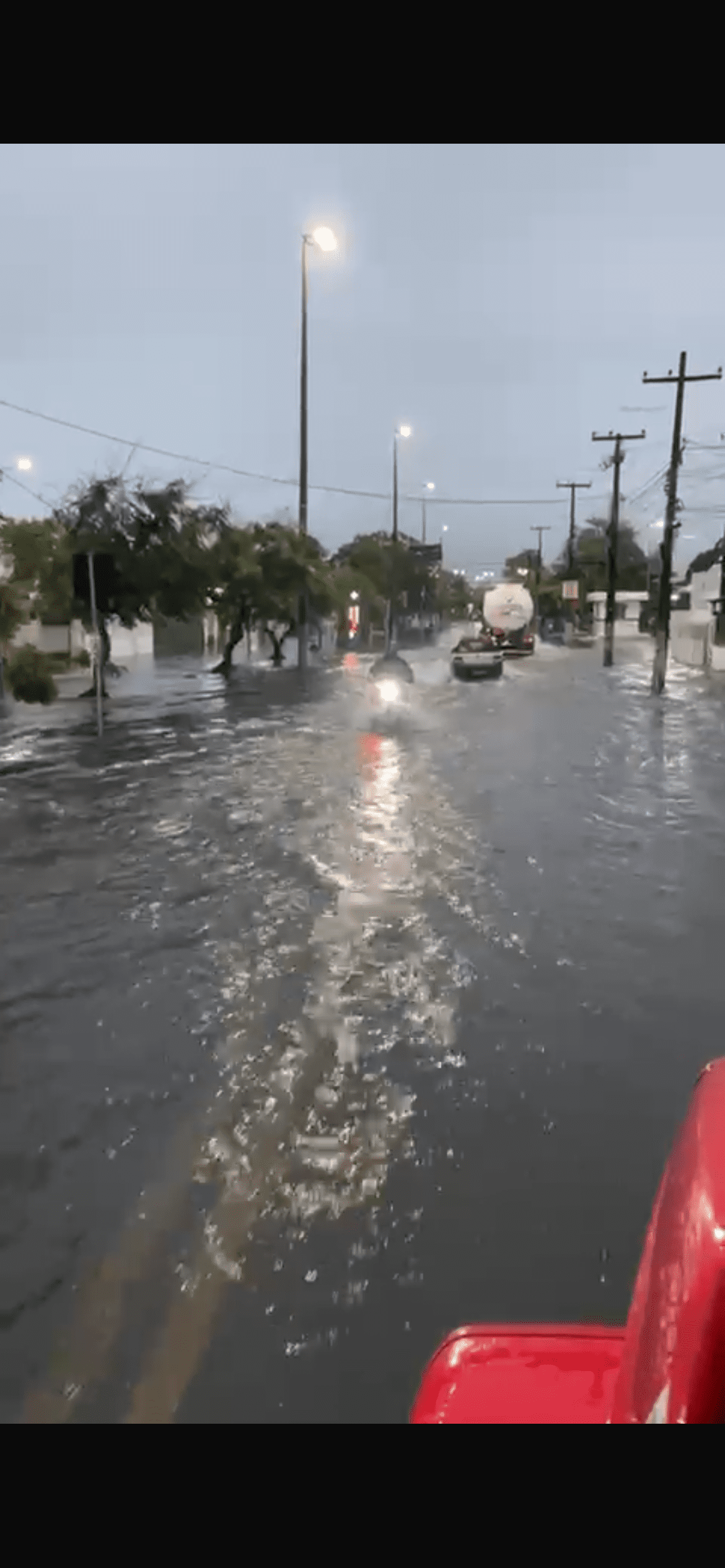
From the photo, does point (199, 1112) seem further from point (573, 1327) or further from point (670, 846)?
point (670, 846)

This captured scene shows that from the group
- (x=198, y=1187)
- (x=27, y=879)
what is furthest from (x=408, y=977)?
(x=27, y=879)

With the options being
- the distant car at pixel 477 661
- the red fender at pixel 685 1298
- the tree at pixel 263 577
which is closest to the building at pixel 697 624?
the distant car at pixel 477 661

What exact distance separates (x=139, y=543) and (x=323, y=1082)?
22.8m

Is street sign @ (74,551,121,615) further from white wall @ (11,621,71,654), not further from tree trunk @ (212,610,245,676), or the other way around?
white wall @ (11,621,71,654)

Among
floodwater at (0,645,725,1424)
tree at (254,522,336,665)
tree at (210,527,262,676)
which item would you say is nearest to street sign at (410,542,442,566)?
tree at (254,522,336,665)

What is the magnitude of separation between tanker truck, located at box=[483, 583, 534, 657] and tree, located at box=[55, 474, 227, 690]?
105ft

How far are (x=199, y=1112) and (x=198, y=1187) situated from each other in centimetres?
66

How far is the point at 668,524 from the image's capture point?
36250 millimetres

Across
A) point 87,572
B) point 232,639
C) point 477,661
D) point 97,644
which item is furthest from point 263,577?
point 87,572

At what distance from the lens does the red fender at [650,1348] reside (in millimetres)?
1318

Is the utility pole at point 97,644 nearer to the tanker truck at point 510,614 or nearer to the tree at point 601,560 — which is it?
the tanker truck at point 510,614
